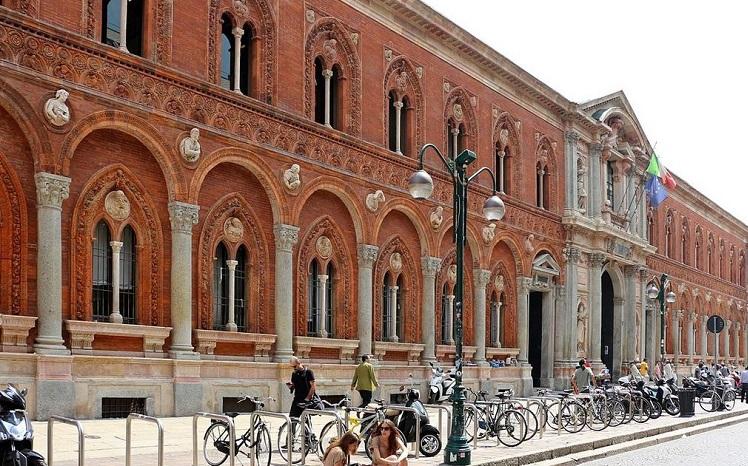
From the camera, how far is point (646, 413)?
2530cm

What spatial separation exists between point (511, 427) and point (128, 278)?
8.74 meters

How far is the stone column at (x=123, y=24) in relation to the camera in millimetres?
20297

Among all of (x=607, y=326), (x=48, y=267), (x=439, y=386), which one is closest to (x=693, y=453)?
(x=439, y=386)

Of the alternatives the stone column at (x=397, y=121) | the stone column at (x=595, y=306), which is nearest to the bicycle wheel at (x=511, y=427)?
the stone column at (x=397, y=121)

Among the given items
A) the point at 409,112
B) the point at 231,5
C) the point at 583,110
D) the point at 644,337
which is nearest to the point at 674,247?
the point at 644,337

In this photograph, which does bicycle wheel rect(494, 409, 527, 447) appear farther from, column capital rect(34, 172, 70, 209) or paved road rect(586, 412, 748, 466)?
column capital rect(34, 172, 70, 209)

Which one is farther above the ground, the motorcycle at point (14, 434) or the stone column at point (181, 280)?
the stone column at point (181, 280)

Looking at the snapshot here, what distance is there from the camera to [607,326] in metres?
47.9

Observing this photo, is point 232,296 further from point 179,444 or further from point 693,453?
point 693,453

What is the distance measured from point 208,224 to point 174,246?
55.7 inches

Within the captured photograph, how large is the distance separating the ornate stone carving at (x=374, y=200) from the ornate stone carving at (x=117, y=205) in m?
8.94

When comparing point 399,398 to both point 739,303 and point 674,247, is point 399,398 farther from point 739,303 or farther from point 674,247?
point 739,303

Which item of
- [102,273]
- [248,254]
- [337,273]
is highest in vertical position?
[248,254]

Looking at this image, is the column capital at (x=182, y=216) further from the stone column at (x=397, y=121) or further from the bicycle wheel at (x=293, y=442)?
the stone column at (x=397, y=121)
